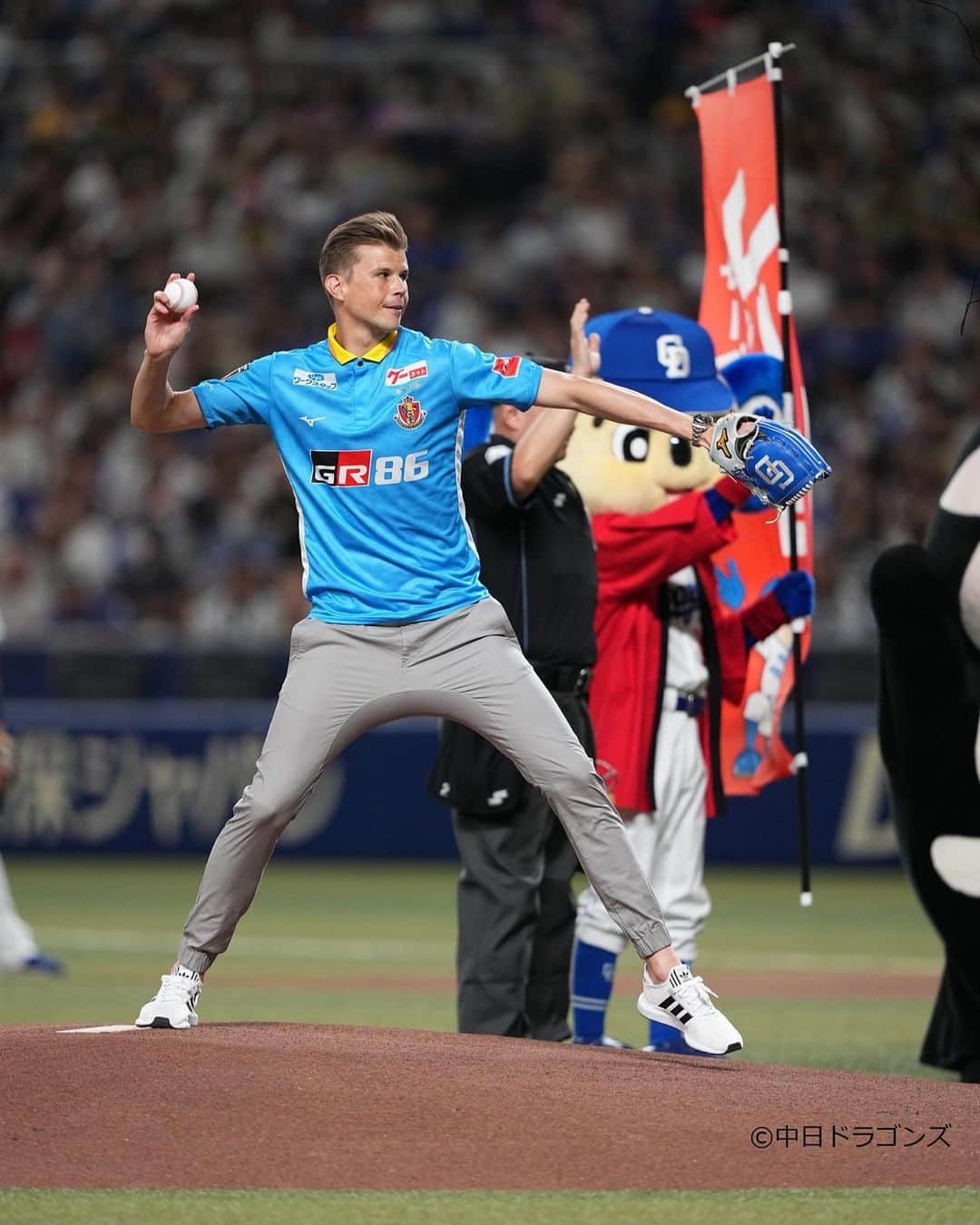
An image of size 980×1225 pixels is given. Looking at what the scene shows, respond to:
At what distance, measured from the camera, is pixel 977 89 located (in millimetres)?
18250

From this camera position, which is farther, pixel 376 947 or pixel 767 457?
pixel 376 947

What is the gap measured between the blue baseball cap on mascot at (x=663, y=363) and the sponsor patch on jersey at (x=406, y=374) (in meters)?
1.91

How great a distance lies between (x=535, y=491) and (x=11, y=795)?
9.19 metres

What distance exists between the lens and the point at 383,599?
5578 mm

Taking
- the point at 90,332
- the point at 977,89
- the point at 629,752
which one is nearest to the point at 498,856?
the point at 629,752

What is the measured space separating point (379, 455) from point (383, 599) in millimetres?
383

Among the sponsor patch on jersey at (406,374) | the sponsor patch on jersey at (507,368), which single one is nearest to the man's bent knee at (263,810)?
the sponsor patch on jersey at (406,374)

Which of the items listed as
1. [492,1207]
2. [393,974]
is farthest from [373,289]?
[393,974]

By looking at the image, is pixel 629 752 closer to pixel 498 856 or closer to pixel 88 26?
pixel 498 856

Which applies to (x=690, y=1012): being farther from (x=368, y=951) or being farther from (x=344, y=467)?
(x=368, y=951)

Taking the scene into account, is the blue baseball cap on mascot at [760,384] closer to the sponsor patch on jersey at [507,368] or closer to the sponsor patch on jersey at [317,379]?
the sponsor patch on jersey at [507,368]

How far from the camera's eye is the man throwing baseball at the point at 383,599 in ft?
18.2

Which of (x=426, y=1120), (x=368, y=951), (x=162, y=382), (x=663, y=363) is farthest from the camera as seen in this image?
(x=368, y=951)

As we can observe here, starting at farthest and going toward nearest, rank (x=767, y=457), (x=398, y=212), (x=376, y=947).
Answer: (x=398, y=212), (x=376, y=947), (x=767, y=457)
